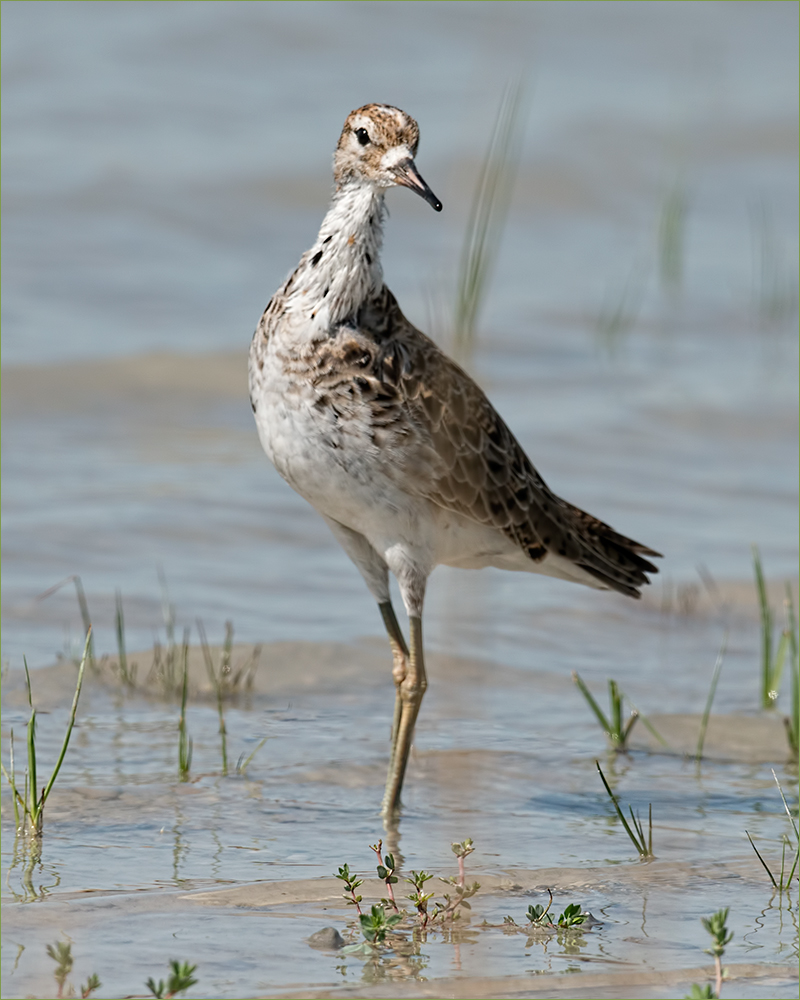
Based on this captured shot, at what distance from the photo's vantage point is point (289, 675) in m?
6.78

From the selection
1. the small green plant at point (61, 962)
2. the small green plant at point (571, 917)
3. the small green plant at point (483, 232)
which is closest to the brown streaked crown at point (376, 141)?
the small green plant at point (483, 232)

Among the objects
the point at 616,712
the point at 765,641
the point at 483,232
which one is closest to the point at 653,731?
the point at 616,712

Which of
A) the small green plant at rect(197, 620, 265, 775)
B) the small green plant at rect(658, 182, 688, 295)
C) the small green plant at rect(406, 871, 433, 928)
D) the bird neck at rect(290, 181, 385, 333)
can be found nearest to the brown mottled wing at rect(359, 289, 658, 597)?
the bird neck at rect(290, 181, 385, 333)

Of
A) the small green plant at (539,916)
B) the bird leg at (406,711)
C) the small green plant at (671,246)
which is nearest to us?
the small green plant at (539,916)

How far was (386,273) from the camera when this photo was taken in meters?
12.1

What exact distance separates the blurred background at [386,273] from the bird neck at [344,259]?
1.01 feet

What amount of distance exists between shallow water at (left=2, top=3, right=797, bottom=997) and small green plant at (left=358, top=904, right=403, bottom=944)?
0.09 metres

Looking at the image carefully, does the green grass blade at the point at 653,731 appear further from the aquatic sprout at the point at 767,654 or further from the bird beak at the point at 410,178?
the bird beak at the point at 410,178

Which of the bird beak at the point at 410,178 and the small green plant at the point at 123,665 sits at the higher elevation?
the bird beak at the point at 410,178

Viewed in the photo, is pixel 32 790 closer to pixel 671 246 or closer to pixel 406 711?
pixel 406 711

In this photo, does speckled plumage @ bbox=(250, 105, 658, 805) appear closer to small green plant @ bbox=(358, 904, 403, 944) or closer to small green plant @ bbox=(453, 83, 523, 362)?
small green plant @ bbox=(453, 83, 523, 362)

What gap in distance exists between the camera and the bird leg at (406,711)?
5.48m

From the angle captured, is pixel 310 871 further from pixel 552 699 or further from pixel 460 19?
pixel 460 19

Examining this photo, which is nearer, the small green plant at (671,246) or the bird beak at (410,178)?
the bird beak at (410,178)
